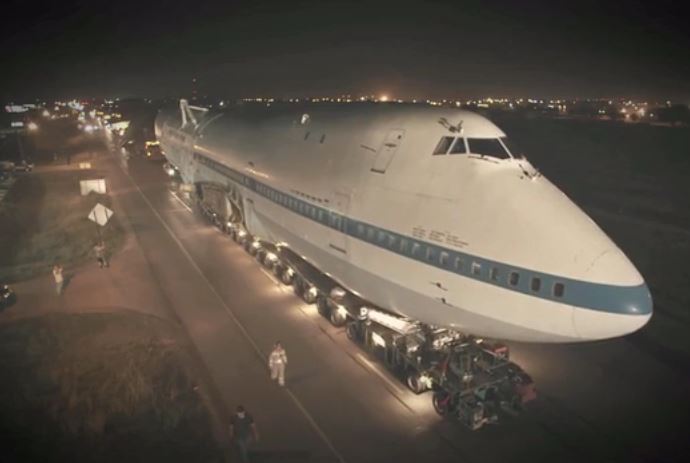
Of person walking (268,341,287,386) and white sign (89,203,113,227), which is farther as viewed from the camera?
white sign (89,203,113,227)

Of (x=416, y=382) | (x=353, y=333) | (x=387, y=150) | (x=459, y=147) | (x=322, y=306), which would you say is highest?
(x=459, y=147)

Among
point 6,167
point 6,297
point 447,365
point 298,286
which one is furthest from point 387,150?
point 6,167

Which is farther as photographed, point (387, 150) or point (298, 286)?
point (298, 286)

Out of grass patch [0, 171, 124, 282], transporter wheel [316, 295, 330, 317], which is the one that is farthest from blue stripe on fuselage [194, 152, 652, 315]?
grass patch [0, 171, 124, 282]

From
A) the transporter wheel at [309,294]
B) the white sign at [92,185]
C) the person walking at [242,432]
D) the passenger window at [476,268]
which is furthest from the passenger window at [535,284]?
the white sign at [92,185]

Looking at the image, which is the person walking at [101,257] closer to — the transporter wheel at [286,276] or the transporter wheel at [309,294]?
the transporter wheel at [286,276]

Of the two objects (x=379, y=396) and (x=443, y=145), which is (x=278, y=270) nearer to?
(x=379, y=396)

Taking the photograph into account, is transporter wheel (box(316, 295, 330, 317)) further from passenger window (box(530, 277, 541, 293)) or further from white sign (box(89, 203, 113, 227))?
white sign (box(89, 203, 113, 227))
